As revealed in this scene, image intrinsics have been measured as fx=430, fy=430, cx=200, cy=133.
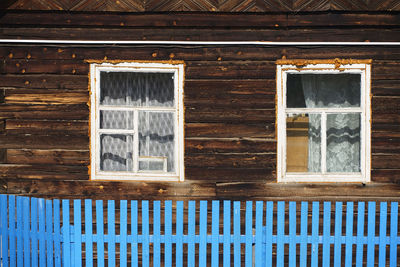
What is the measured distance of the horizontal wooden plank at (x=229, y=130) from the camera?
5684 millimetres

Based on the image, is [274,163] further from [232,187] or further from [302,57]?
[302,57]

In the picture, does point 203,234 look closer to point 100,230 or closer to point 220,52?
point 100,230

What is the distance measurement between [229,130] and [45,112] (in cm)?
247

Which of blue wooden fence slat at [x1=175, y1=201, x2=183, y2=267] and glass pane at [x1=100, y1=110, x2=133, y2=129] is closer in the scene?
blue wooden fence slat at [x1=175, y1=201, x2=183, y2=267]

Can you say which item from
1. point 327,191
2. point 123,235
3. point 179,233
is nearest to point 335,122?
point 327,191

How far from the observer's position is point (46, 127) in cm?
575

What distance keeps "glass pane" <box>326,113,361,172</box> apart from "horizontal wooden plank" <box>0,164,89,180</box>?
332 centimetres

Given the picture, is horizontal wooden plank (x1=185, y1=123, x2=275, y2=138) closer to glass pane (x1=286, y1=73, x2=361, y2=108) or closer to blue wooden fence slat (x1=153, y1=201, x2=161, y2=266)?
glass pane (x1=286, y1=73, x2=361, y2=108)

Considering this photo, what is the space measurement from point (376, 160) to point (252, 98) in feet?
6.01

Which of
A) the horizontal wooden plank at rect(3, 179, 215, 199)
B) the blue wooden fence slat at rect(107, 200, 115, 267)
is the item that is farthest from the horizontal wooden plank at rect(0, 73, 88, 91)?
the blue wooden fence slat at rect(107, 200, 115, 267)

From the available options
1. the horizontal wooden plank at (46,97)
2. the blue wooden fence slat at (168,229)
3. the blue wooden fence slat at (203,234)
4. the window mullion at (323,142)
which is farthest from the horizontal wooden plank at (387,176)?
the horizontal wooden plank at (46,97)

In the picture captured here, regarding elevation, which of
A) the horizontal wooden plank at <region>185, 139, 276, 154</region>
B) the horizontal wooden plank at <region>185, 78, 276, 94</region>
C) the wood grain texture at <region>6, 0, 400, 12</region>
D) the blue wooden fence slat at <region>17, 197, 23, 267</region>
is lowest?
the blue wooden fence slat at <region>17, 197, 23, 267</region>

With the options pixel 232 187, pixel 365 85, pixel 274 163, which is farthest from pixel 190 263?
pixel 365 85

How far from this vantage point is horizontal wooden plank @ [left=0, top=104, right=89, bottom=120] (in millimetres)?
5719
